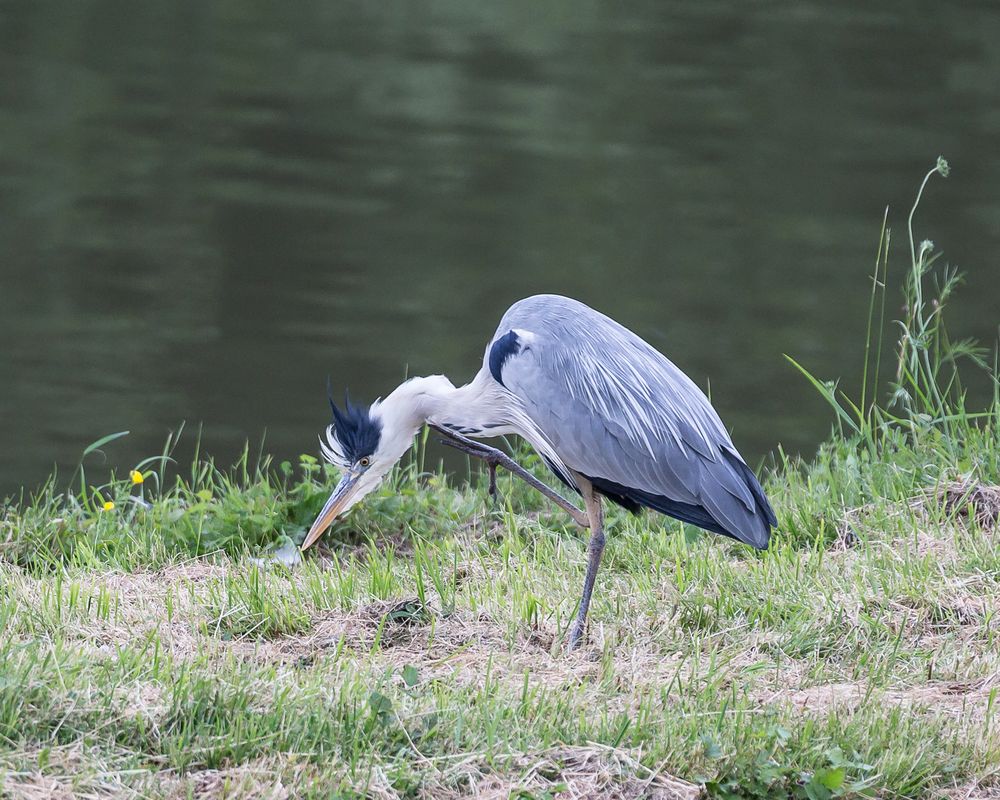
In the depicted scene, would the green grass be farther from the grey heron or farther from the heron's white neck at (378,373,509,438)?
the heron's white neck at (378,373,509,438)

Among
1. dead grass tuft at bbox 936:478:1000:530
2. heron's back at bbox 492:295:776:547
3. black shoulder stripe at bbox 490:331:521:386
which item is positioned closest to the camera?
heron's back at bbox 492:295:776:547

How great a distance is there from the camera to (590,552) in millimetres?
4523

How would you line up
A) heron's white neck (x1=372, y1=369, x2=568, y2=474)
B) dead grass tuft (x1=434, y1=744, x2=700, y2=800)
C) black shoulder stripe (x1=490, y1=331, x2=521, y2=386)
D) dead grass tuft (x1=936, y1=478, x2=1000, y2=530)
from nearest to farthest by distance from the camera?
dead grass tuft (x1=434, y1=744, x2=700, y2=800), black shoulder stripe (x1=490, y1=331, x2=521, y2=386), heron's white neck (x1=372, y1=369, x2=568, y2=474), dead grass tuft (x1=936, y1=478, x2=1000, y2=530)

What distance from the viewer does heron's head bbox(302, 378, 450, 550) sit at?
491cm

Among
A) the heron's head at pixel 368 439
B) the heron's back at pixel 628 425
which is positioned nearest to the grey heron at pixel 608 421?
the heron's back at pixel 628 425

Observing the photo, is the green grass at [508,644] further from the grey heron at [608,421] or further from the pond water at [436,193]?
the pond water at [436,193]

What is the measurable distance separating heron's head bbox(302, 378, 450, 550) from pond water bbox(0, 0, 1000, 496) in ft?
10.4

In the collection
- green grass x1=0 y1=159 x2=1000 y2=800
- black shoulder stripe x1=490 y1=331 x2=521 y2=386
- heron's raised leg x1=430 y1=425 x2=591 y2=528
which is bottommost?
green grass x1=0 y1=159 x2=1000 y2=800

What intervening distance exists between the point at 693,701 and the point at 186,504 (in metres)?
2.66

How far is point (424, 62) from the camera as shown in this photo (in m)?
17.9

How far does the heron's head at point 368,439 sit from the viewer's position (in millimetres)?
4914

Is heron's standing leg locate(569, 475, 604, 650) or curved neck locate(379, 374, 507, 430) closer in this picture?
heron's standing leg locate(569, 475, 604, 650)

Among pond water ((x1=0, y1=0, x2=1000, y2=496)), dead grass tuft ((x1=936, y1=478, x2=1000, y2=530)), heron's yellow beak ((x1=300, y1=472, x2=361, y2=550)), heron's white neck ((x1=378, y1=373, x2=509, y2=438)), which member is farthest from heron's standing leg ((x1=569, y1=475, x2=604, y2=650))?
pond water ((x1=0, y1=0, x2=1000, y2=496))

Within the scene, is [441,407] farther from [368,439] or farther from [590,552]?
[590,552]
